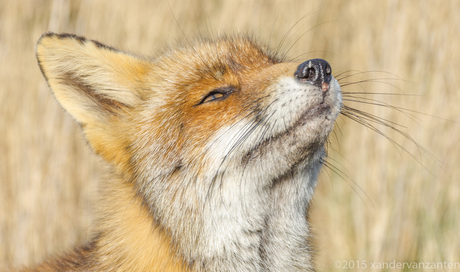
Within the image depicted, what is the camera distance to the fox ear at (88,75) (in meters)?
2.89

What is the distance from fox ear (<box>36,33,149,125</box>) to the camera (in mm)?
2889

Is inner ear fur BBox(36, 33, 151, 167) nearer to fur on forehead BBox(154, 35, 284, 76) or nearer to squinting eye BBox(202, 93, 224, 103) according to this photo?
fur on forehead BBox(154, 35, 284, 76)

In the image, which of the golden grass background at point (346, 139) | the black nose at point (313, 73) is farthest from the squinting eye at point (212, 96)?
the golden grass background at point (346, 139)

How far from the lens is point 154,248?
2.88 meters

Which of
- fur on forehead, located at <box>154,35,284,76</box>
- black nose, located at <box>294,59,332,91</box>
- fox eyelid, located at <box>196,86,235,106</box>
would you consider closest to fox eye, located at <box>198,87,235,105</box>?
fox eyelid, located at <box>196,86,235,106</box>

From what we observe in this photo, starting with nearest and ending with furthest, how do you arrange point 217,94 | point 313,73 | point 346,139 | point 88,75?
1. point 313,73
2. point 217,94
3. point 88,75
4. point 346,139

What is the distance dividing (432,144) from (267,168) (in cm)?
313

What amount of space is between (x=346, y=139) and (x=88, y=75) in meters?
4.23

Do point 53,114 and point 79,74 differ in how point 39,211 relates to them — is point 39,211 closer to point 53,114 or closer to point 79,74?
point 53,114

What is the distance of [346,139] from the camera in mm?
6312

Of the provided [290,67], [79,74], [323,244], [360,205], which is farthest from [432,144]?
[79,74]

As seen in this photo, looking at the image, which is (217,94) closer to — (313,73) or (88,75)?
(313,73)

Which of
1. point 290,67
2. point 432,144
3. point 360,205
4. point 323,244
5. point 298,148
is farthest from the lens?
point 323,244

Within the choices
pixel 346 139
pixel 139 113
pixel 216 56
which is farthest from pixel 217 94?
pixel 346 139
